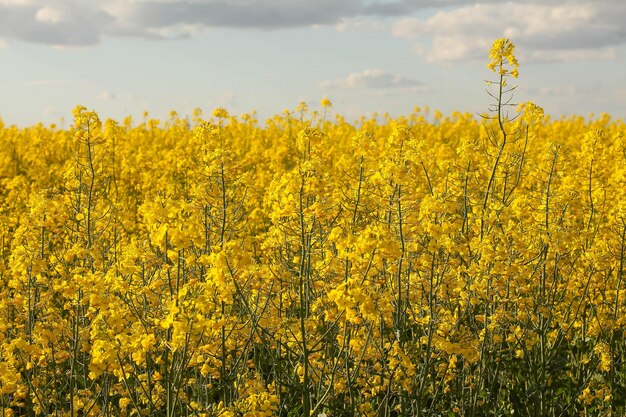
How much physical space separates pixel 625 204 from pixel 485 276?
1.31 m

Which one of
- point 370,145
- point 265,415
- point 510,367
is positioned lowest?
point 510,367

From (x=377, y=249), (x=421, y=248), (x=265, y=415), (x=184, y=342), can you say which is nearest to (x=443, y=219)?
(x=421, y=248)

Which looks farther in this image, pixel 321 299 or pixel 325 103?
pixel 325 103

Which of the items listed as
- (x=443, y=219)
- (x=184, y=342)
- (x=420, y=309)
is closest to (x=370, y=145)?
(x=443, y=219)

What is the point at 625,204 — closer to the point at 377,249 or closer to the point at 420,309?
the point at 420,309

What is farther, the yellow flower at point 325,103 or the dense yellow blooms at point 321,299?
the yellow flower at point 325,103

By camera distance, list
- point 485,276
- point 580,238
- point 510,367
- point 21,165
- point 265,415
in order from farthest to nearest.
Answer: point 21,165 < point 510,367 < point 580,238 < point 485,276 < point 265,415

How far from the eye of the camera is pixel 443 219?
14.4ft

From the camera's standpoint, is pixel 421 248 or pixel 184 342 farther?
pixel 421 248

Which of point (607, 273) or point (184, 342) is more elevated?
point (184, 342)

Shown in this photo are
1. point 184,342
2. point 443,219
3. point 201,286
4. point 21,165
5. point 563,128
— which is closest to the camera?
point 184,342

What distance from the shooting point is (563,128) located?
2158 cm

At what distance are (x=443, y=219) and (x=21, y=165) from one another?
13.4 metres

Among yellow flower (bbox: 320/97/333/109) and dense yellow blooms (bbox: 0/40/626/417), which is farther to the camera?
yellow flower (bbox: 320/97/333/109)
